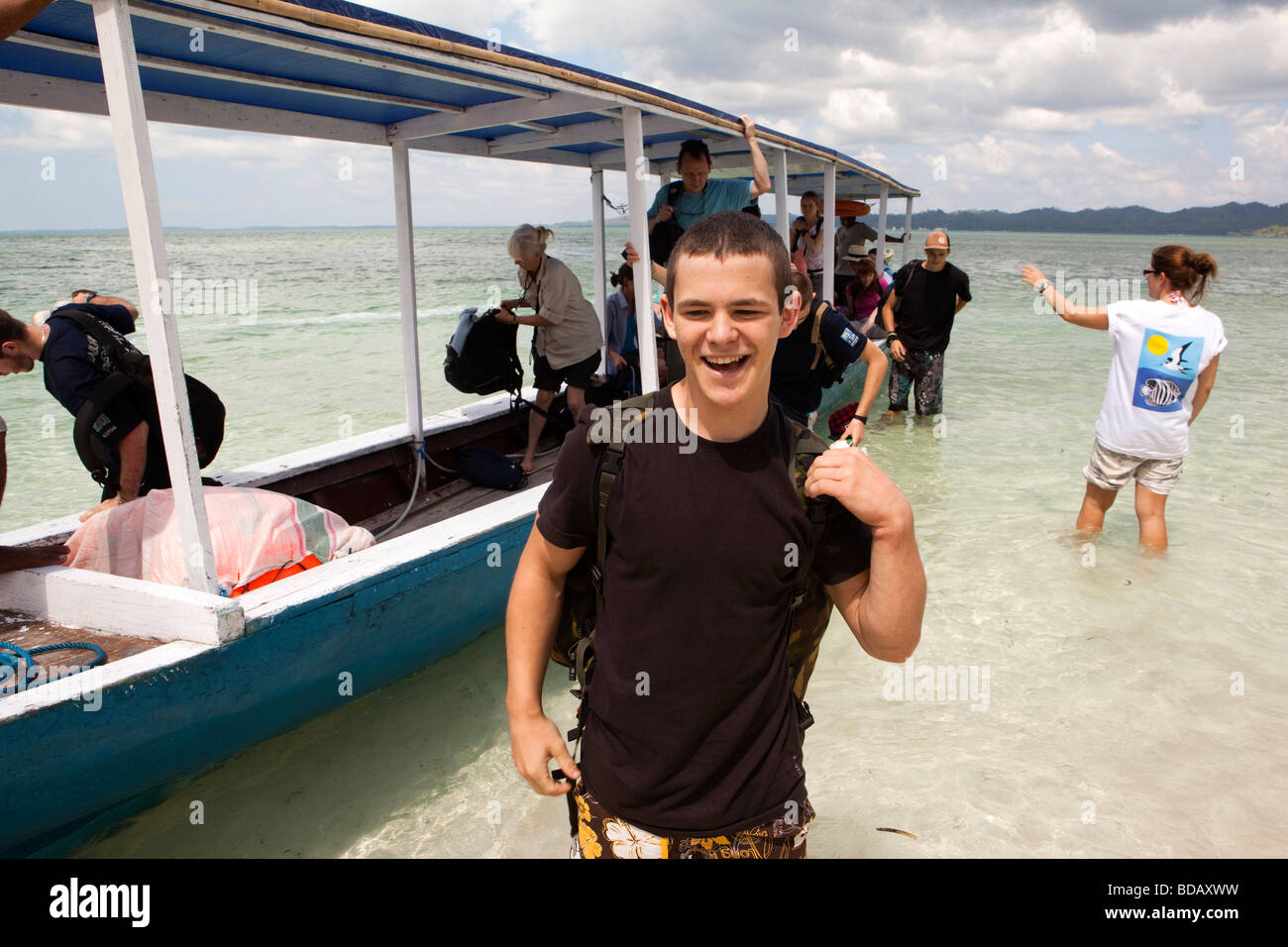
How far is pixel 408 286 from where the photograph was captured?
603 cm

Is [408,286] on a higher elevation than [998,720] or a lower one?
higher

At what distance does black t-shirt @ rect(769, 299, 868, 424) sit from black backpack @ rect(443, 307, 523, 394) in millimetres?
2626

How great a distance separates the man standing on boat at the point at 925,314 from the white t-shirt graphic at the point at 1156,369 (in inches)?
142

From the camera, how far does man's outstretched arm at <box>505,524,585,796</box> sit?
4.90 ft

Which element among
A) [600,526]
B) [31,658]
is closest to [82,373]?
[31,658]

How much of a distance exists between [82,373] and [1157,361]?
226 inches

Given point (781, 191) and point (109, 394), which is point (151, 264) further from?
point (781, 191)

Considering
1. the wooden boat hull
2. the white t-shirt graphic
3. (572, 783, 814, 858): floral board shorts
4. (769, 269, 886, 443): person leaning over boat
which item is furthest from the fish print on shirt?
(572, 783, 814, 858): floral board shorts

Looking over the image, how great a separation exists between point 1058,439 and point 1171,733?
6508mm

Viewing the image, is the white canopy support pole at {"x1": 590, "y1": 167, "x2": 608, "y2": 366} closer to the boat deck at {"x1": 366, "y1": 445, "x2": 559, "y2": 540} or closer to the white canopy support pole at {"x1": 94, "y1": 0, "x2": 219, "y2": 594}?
the boat deck at {"x1": 366, "y1": 445, "x2": 559, "y2": 540}

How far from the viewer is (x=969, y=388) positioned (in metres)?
13.2

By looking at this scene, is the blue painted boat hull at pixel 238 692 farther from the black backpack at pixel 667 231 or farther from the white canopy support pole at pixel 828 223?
the white canopy support pole at pixel 828 223
